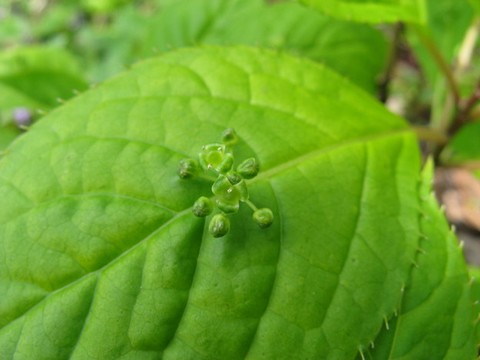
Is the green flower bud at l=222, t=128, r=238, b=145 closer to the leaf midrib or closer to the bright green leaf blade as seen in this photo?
the leaf midrib

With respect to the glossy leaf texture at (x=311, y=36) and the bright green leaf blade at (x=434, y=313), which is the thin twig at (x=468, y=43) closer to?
the glossy leaf texture at (x=311, y=36)

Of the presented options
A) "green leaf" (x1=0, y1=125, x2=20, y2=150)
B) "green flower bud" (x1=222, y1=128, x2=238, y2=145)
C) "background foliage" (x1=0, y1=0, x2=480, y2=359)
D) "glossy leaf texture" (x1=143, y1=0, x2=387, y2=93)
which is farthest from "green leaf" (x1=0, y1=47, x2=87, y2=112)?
"green flower bud" (x1=222, y1=128, x2=238, y2=145)

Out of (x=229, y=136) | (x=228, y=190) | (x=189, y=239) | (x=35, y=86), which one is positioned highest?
(x=35, y=86)

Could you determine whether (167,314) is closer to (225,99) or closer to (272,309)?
(272,309)

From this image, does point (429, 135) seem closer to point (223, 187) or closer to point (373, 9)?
point (373, 9)

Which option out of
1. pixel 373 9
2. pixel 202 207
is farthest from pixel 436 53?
pixel 202 207

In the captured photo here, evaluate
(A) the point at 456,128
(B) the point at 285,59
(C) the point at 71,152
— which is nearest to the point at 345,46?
(A) the point at 456,128

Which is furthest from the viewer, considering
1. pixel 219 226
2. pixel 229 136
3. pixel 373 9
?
pixel 373 9
